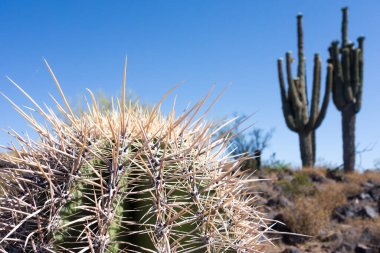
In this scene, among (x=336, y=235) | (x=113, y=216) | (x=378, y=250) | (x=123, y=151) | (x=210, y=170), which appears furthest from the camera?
(x=336, y=235)

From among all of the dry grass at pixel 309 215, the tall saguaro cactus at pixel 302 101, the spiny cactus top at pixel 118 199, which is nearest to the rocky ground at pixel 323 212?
the dry grass at pixel 309 215

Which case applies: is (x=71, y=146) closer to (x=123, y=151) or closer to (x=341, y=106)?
(x=123, y=151)

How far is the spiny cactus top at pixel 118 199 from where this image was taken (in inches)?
72.7

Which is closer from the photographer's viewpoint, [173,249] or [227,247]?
[173,249]

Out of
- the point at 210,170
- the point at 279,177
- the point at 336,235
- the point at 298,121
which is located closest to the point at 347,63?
the point at 298,121

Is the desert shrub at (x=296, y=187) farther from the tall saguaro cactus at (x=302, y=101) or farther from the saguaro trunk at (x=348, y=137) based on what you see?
the saguaro trunk at (x=348, y=137)

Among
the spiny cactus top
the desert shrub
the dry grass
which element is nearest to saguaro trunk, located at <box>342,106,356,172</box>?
the desert shrub

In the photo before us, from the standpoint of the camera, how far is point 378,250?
7.41m

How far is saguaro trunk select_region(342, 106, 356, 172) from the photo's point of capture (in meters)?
17.3

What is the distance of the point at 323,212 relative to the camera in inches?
364

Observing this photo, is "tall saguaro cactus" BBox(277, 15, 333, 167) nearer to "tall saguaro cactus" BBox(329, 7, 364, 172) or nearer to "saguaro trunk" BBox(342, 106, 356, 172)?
"tall saguaro cactus" BBox(329, 7, 364, 172)

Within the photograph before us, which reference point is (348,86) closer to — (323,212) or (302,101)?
(302,101)

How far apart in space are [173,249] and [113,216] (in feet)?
0.87

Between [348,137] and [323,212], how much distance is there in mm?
9075
